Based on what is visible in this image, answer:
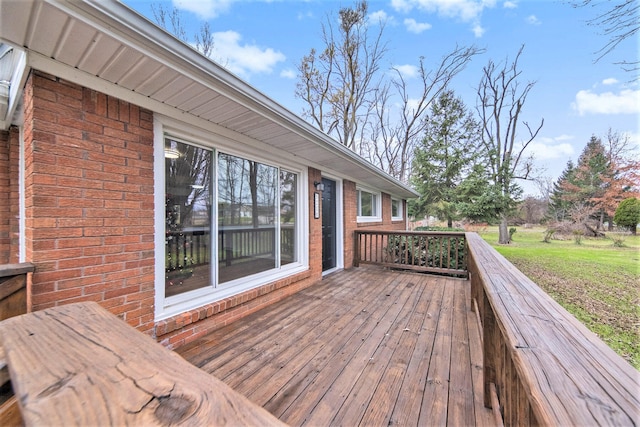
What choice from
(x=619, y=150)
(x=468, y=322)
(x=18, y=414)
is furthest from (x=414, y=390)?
(x=619, y=150)

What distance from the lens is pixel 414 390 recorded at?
1.85m

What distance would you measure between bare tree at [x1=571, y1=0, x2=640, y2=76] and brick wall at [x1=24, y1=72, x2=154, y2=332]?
5553mm

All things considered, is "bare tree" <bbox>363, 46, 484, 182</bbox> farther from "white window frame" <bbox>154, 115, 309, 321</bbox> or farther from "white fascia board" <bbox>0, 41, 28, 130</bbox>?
"white fascia board" <bbox>0, 41, 28, 130</bbox>

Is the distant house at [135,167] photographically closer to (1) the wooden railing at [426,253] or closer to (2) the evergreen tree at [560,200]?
(1) the wooden railing at [426,253]

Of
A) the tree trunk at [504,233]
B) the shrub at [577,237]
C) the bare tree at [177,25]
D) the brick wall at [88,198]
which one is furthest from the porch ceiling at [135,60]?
the shrub at [577,237]

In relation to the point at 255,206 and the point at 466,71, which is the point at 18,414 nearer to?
the point at 255,206

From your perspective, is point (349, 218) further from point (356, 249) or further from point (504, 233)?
point (504, 233)

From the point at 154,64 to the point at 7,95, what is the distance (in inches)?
69.2

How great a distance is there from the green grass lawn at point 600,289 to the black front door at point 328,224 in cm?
413

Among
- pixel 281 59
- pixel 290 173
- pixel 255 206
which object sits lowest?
pixel 255 206

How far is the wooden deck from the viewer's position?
1.66 metres

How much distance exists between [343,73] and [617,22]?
9274mm

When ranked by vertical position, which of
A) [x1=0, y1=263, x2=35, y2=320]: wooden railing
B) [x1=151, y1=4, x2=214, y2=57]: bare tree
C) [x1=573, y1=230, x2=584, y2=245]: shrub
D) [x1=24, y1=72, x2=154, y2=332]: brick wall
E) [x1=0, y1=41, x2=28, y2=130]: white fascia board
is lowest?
[x1=573, y1=230, x2=584, y2=245]: shrub

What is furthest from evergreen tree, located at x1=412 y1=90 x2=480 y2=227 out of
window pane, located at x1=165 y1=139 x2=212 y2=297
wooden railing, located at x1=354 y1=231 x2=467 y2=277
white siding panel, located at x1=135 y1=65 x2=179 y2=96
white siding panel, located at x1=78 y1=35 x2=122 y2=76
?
white siding panel, located at x1=78 y1=35 x2=122 y2=76
